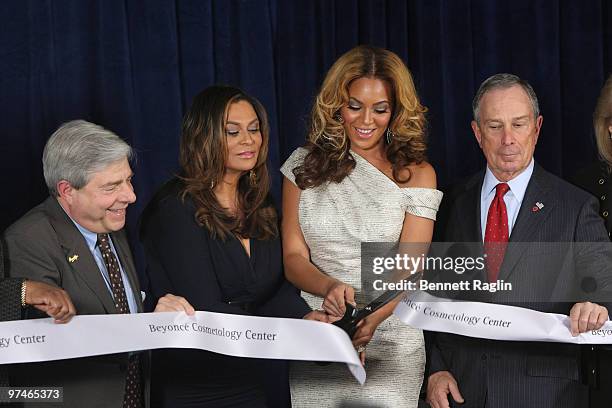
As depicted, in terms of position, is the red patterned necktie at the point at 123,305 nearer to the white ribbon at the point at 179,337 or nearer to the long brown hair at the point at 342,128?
the white ribbon at the point at 179,337

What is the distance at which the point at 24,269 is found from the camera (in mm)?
2588

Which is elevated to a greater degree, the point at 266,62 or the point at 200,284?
the point at 266,62

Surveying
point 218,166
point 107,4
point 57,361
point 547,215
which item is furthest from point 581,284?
point 107,4

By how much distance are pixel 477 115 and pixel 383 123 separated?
11.8 inches

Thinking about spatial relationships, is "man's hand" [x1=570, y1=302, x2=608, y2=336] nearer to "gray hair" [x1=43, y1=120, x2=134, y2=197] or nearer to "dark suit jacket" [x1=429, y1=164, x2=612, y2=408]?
"dark suit jacket" [x1=429, y1=164, x2=612, y2=408]

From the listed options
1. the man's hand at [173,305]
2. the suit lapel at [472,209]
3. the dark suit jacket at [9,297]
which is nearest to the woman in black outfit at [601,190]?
the suit lapel at [472,209]

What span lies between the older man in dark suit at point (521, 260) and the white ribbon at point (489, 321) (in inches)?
1.6

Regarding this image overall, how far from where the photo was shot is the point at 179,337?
2.65 metres

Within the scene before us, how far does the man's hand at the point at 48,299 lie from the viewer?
2516 mm

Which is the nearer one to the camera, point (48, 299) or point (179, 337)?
point (48, 299)

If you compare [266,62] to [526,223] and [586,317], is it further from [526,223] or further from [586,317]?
[586,317]

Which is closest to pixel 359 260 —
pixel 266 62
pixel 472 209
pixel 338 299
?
pixel 338 299

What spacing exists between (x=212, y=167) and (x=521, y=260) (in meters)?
0.98

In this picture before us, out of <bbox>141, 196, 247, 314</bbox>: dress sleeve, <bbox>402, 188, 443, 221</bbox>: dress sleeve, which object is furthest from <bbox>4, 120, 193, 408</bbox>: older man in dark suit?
<bbox>402, 188, 443, 221</bbox>: dress sleeve
